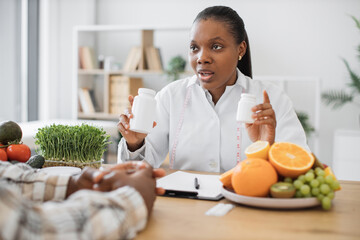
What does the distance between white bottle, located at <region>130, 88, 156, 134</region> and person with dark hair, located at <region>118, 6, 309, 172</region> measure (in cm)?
34

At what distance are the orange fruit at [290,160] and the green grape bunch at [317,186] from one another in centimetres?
2

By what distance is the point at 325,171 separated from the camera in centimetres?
115

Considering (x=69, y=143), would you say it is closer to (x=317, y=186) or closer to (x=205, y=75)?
(x=205, y=75)

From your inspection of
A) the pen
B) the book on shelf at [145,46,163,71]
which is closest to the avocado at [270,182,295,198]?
the pen

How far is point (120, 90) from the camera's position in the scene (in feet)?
16.7

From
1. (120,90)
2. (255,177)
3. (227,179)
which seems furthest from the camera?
(120,90)

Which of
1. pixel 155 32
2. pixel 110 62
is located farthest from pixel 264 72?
pixel 110 62

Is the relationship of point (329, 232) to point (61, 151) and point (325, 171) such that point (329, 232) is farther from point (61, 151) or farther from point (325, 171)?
point (61, 151)

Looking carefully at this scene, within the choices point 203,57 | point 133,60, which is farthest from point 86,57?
point 203,57

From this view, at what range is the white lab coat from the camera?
1.98 m

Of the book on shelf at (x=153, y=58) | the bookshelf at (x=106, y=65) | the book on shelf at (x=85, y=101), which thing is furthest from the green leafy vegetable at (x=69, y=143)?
the book on shelf at (x=85, y=101)

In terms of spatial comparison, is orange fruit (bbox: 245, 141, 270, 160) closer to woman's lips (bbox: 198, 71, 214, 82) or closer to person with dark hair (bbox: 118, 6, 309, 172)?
person with dark hair (bbox: 118, 6, 309, 172)

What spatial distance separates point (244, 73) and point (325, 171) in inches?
45.7

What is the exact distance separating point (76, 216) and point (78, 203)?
0.03 metres
